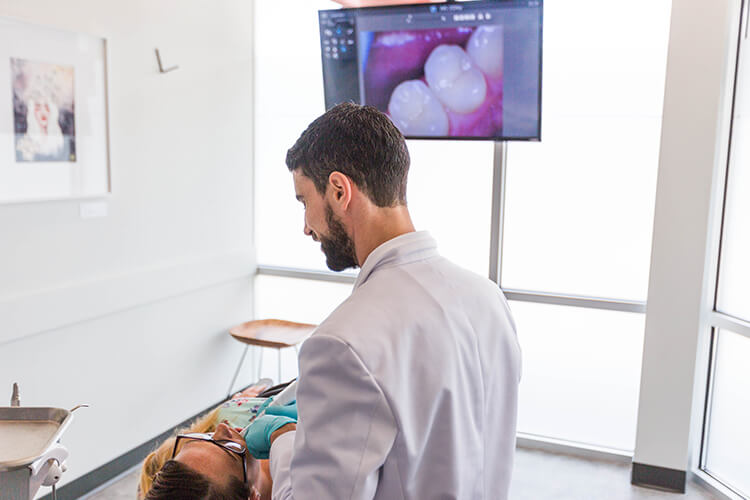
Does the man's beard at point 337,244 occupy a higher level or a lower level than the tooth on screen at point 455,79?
lower

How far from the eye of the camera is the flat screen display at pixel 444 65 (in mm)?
2830

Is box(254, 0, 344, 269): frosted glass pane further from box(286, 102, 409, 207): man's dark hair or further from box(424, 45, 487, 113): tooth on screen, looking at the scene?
box(286, 102, 409, 207): man's dark hair

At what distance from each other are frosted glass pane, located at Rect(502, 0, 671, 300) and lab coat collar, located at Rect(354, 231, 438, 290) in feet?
7.50

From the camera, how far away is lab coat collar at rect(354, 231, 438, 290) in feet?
3.52

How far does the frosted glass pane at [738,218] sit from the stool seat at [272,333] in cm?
195

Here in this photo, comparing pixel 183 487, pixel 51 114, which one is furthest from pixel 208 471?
pixel 51 114

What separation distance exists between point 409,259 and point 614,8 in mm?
2411

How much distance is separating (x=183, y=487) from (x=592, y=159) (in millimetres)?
2472

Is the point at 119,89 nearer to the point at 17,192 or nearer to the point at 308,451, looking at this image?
the point at 17,192

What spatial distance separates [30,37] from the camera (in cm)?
233

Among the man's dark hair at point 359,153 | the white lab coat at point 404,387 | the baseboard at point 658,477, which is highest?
the man's dark hair at point 359,153

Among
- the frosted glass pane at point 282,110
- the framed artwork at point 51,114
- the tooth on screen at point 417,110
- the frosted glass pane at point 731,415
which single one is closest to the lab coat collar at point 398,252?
the framed artwork at point 51,114

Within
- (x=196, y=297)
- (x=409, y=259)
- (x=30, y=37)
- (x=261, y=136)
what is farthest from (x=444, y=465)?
(x=261, y=136)

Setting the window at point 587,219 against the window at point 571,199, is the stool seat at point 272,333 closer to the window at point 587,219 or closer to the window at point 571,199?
the window at point 571,199
